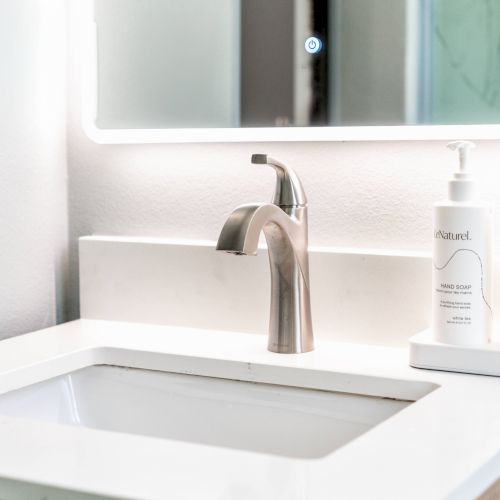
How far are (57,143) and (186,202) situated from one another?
19 centimetres

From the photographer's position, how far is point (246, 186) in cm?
101

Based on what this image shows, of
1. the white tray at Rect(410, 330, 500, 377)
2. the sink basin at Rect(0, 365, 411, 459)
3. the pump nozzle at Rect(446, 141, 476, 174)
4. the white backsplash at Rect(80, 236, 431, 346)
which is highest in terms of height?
the pump nozzle at Rect(446, 141, 476, 174)

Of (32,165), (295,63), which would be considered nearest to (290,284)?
(295,63)

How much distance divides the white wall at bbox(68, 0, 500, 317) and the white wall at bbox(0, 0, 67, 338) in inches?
0.9

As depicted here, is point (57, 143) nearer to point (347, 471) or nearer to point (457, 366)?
point (457, 366)

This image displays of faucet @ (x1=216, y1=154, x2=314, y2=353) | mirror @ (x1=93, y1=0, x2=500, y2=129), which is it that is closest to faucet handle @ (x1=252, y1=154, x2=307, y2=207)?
faucet @ (x1=216, y1=154, x2=314, y2=353)

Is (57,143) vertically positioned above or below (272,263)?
above

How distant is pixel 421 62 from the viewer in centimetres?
90

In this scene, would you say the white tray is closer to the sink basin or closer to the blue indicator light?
the sink basin

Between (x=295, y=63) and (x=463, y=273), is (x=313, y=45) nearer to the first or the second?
(x=295, y=63)

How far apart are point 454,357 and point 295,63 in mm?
364

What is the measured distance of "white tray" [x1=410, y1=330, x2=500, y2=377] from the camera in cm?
79

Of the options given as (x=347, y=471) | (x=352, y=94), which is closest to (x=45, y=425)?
(x=347, y=471)

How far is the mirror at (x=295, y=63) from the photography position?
882 mm
